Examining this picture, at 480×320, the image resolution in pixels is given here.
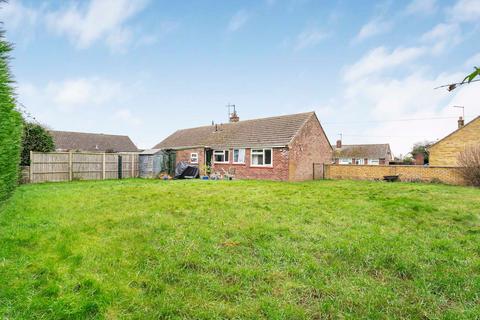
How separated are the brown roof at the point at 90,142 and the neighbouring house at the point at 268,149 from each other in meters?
25.1

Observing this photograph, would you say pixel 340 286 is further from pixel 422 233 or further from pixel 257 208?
pixel 257 208

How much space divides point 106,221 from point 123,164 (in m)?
15.2

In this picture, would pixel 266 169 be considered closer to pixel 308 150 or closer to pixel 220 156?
pixel 308 150

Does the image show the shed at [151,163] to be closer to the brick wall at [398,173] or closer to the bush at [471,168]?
the brick wall at [398,173]

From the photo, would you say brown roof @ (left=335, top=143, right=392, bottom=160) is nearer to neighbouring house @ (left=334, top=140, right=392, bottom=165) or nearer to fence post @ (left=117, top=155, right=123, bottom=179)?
neighbouring house @ (left=334, top=140, right=392, bottom=165)

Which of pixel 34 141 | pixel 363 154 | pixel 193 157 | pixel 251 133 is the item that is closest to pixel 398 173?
pixel 251 133

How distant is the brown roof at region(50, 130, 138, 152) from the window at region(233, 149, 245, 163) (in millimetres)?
28649

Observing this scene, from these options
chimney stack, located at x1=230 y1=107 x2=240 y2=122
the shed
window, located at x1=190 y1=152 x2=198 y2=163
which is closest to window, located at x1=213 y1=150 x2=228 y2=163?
window, located at x1=190 y1=152 x2=198 y2=163

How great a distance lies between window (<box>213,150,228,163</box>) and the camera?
22.6 m

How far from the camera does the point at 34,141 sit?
16.0 metres

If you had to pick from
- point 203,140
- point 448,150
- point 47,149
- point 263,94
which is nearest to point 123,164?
point 47,149

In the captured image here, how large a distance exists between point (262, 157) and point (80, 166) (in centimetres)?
1276

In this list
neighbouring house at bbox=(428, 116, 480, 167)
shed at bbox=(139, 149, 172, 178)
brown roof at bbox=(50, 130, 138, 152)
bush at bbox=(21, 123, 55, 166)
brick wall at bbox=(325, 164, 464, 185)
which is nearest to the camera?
bush at bbox=(21, 123, 55, 166)

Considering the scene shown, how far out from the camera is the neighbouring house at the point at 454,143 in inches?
861
